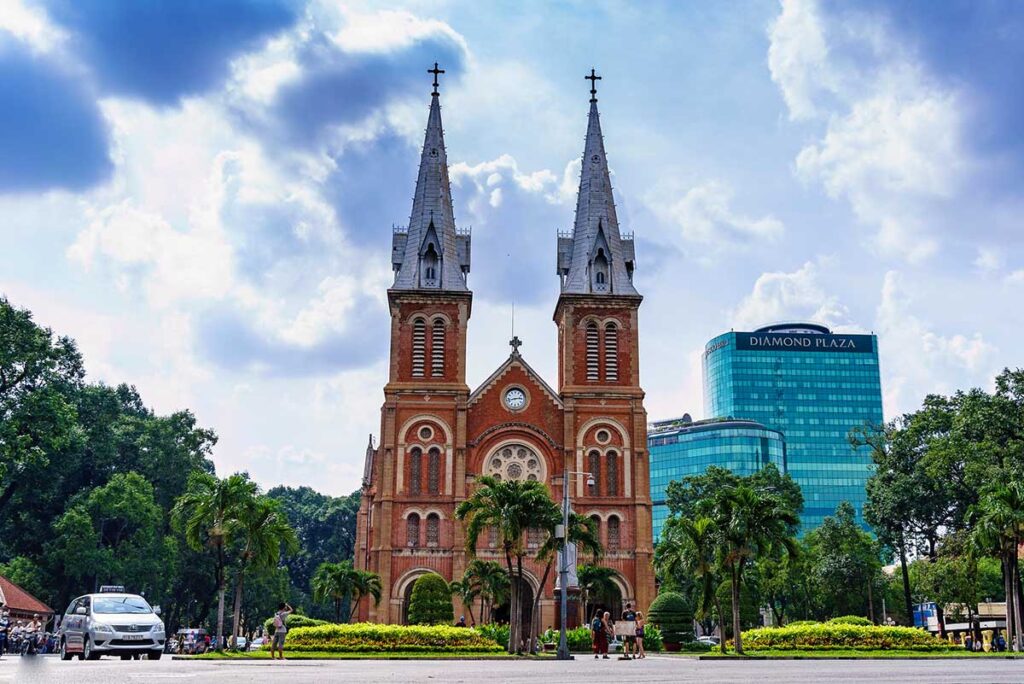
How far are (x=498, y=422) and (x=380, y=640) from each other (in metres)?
24.4

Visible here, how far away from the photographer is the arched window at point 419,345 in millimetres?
60400

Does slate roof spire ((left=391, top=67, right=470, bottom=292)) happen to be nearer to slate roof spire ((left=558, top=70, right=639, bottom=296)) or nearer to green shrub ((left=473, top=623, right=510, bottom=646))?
slate roof spire ((left=558, top=70, right=639, bottom=296))

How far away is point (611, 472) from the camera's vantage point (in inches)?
2338

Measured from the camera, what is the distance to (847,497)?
467 ft

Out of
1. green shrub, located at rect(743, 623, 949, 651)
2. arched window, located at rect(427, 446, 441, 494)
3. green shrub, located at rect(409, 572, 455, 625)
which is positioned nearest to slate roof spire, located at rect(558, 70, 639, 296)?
arched window, located at rect(427, 446, 441, 494)

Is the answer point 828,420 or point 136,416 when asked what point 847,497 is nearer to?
point 828,420

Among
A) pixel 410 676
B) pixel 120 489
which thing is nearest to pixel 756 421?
pixel 120 489

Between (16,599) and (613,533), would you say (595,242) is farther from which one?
(16,599)

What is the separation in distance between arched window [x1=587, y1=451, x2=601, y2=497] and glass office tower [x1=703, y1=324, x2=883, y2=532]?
295 feet

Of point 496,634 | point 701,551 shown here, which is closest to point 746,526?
point 701,551

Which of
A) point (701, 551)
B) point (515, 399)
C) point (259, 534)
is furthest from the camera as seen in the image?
point (515, 399)

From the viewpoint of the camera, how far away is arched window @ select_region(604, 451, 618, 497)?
59.0 m

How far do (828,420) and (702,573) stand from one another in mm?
107861

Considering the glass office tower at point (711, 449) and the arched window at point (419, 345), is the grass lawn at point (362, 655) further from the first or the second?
the glass office tower at point (711, 449)
